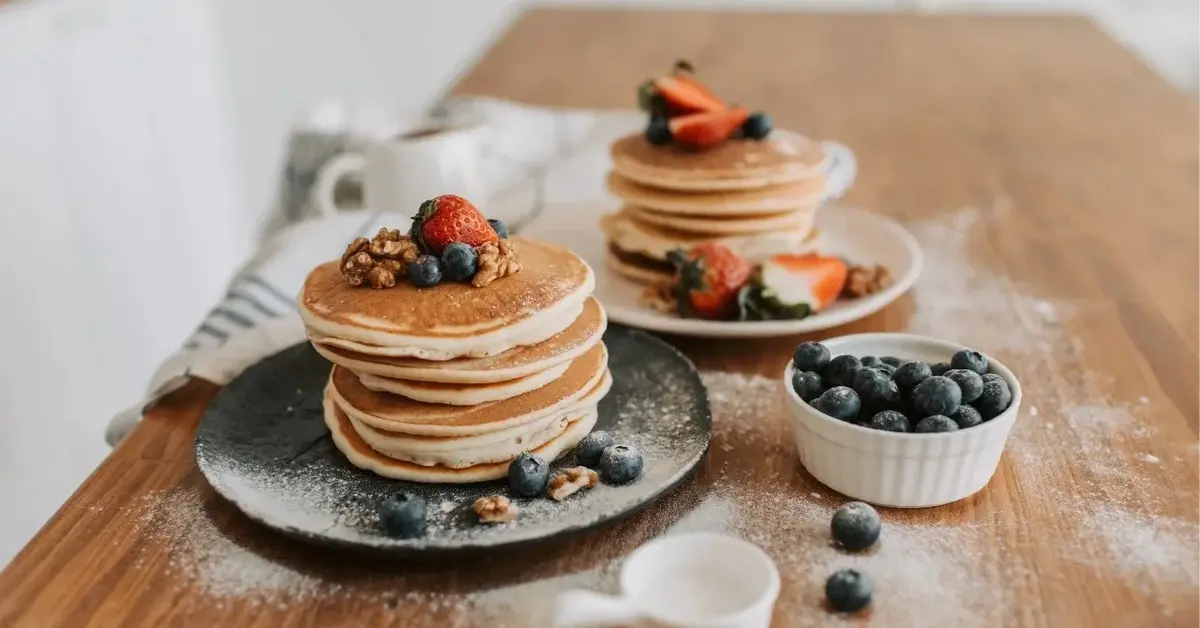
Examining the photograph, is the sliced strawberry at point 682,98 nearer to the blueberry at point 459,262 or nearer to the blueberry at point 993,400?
the blueberry at point 459,262

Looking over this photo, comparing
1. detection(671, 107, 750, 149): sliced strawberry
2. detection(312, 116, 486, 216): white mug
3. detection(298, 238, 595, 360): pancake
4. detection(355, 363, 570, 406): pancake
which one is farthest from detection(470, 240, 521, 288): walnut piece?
detection(312, 116, 486, 216): white mug

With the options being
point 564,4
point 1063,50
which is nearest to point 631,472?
point 1063,50

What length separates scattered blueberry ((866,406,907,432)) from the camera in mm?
1106

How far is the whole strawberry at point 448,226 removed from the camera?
121 centimetres

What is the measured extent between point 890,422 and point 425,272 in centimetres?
52

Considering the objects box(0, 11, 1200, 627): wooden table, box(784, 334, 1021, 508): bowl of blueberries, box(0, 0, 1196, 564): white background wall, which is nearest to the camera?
box(0, 11, 1200, 627): wooden table

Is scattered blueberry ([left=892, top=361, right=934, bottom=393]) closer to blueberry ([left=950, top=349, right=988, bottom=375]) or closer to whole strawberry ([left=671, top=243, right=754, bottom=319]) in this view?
blueberry ([left=950, top=349, right=988, bottom=375])

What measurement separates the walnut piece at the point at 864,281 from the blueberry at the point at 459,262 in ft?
2.20

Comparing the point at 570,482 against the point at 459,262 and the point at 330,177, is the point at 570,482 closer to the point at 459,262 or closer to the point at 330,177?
the point at 459,262

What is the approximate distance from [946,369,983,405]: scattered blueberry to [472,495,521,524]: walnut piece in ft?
1.57

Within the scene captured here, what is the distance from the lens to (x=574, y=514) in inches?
41.6

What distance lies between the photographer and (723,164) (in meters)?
1.67

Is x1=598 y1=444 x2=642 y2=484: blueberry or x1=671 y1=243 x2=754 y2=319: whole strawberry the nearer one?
x1=598 y1=444 x2=642 y2=484: blueberry

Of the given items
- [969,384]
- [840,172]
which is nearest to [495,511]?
[969,384]
